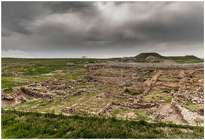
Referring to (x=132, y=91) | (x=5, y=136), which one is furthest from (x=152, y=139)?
(x=132, y=91)

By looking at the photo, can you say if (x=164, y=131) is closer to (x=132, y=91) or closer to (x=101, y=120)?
(x=101, y=120)

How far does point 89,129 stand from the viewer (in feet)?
24.3

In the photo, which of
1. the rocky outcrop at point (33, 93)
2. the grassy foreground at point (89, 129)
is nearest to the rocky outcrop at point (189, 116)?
the grassy foreground at point (89, 129)

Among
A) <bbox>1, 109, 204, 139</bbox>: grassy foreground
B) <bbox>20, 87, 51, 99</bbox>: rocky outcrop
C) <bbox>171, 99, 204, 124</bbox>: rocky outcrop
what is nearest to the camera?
<bbox>1, 109, 204, 139</bbox>: grassy foreground

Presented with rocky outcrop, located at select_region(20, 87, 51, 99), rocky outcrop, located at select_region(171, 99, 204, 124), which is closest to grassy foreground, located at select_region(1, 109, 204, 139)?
rocky outcrop, located at select_region(171, 99, 204, 124)

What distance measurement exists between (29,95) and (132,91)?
20376mm

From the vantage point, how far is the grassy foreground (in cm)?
677

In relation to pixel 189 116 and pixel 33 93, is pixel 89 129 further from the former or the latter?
pixel 33 93

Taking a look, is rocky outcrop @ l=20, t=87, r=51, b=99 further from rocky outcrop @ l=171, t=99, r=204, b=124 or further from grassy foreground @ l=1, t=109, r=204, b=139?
rocky outcrop @ l=171, t=99, r=204, b=124

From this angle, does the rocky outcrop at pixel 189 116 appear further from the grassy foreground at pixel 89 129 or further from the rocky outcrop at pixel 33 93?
the rocky outcrop at pixel 33 93

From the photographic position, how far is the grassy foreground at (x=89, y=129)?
6.77 m

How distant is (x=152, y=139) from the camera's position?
6469 millimetres

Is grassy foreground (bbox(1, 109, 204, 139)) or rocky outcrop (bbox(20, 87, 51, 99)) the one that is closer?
grassy foreground (bbox(1, 109, 204, 139))

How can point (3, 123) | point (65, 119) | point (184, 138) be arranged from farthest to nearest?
point (65, 119)
point (3, 123)
point (184, 138)
